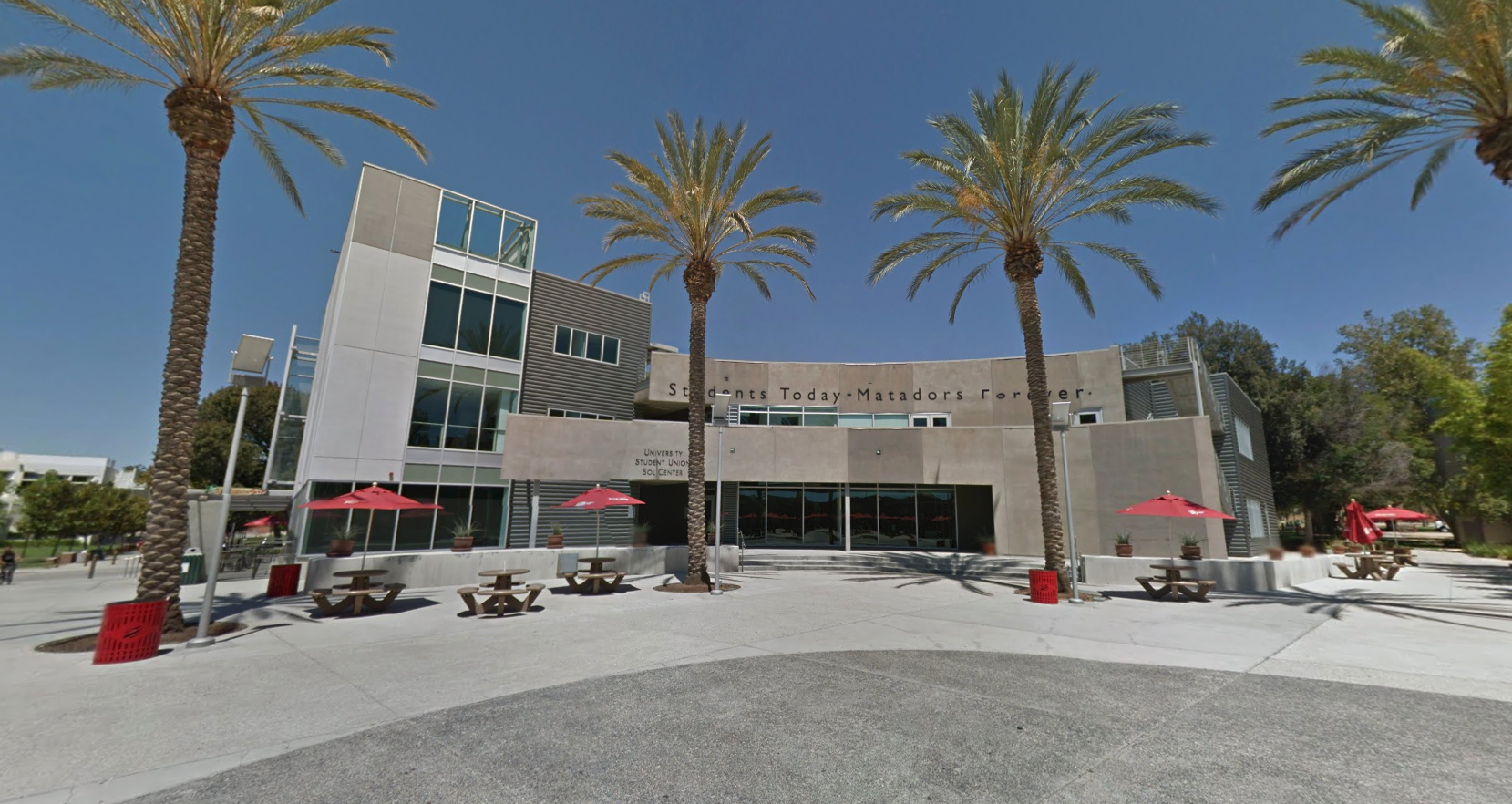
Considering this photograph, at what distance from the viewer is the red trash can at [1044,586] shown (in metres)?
14.8

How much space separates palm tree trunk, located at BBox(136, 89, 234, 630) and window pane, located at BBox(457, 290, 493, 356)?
534 inches

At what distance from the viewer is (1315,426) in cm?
3819

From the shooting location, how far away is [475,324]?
25.5 m

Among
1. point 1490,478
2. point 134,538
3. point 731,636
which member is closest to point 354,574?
point 731,636

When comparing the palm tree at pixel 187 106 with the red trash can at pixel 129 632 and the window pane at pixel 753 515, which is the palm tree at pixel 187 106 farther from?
the window pane at pixel 753 515

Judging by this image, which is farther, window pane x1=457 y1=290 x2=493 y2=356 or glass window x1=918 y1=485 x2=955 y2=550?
glass window x1=918 y1=485 x2=955 y2=550

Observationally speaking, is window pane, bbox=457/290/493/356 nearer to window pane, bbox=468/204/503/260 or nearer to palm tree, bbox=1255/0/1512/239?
window pane, bbox=468/204/503/260

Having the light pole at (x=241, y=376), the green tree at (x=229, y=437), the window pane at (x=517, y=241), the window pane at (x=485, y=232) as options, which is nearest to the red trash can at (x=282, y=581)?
the light pole at (x=241, y=376)

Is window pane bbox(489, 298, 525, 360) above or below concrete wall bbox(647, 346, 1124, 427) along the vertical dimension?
above

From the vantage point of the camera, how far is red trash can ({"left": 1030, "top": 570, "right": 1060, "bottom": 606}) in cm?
1483

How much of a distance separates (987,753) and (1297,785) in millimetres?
2240

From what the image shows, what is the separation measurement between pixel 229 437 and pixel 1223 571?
2516 inches

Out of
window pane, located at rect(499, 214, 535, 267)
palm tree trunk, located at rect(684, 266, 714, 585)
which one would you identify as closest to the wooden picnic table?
palm tree trunk, located at rect(684, 266, 714, 585)

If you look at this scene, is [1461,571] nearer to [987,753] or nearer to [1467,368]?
[1467,368]
